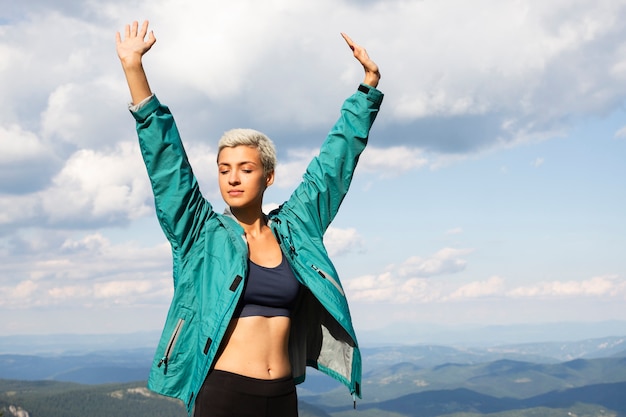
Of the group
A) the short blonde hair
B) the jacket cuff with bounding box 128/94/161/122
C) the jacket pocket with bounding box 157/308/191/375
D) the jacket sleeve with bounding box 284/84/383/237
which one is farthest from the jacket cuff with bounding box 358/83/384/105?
the jacket pocket with bounding box 157/308/191/375

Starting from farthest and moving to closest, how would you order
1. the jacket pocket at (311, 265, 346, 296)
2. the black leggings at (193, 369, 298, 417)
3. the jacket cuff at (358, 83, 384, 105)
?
the jacket cuff at (358, 83, 384, 105) → the jacket pocket at (311, 265, 346, 296) → the black leggings at (193, 369, 298, 417)

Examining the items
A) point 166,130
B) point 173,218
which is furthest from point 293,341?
point 166,130

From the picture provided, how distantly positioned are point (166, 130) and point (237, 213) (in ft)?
3.08

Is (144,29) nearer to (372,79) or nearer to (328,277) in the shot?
(372,79)

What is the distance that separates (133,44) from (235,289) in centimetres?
201

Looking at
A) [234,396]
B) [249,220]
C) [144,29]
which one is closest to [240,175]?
[249,220]

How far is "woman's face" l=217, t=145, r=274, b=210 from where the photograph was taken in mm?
5434

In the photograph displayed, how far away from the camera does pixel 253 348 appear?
5184 millimetres

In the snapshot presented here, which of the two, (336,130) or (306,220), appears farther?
(336,130)

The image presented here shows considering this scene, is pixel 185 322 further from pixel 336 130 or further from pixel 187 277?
pixel 336 130

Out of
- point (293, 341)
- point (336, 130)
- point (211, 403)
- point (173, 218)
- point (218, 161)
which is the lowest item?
point (211, 403)

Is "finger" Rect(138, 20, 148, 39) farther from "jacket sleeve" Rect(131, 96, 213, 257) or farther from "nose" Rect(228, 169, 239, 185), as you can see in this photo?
"nose" Rect(228, 169, 239, 185)

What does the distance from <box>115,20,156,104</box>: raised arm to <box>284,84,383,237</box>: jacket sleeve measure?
177cm

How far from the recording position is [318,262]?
569 cm
